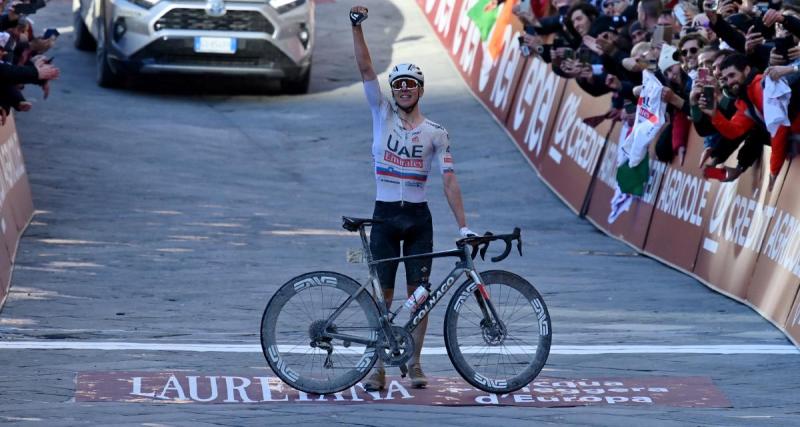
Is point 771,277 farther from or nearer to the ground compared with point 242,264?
farther from the ground

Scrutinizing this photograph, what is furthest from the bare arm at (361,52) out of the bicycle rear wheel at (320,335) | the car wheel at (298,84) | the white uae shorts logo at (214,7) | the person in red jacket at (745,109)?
the car wheel at (298,84)

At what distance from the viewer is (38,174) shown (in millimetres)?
18453

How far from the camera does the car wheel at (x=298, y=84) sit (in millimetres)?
23891

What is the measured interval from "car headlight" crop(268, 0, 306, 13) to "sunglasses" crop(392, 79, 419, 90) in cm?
1336

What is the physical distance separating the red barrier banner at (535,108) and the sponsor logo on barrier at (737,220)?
5594mm

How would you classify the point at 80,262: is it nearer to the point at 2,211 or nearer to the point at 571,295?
the point at 2,211

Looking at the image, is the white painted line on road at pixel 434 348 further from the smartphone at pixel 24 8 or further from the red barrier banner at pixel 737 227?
the smartphone at pixel 24 8

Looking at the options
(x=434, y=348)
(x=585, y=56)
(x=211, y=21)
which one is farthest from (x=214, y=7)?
(x=434, y=348)

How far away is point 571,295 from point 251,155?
7935 millimetres

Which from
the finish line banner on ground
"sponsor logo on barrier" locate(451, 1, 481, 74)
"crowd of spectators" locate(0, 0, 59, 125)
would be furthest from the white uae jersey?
"sponsor logo on barrier" locate(451, 1, 481, 74)

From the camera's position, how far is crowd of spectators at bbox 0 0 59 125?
1323 cm

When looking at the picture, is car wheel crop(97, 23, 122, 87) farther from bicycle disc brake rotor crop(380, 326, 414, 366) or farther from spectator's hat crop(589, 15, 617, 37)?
bicycle disc brake rotor crop(380, 326, 414, 366)

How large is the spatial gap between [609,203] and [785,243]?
4.87 meters

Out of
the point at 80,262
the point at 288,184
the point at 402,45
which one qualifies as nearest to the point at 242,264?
the point at 80,262
